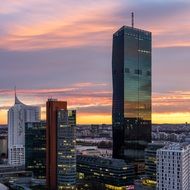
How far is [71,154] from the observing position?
68.6 metres

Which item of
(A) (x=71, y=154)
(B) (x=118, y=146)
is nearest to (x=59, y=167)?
(A) (x=71, y=154)

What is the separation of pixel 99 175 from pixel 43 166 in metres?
12.8

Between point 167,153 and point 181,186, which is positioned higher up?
point 167,153

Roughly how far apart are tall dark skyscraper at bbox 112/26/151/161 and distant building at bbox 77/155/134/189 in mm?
→ 14698

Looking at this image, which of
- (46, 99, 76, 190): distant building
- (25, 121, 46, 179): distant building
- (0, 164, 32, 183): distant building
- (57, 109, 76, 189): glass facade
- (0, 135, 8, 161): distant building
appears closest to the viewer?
(57, 109, 76, 189): glass facade

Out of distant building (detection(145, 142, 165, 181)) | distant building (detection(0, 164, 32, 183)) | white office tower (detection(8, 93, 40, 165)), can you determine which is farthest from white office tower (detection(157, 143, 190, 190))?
white office tower (detection(8, 93, 40, 165))

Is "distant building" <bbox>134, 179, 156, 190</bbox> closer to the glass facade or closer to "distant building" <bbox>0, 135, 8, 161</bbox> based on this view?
the glass facade

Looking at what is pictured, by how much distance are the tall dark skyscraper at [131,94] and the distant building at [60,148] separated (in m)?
29.8

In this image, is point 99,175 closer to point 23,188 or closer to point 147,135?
point 23,188

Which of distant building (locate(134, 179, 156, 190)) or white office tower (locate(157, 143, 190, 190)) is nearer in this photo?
white office tower (locate(157, 143, 190, 190))

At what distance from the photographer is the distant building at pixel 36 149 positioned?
88.8 m

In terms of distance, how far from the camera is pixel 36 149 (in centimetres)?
9000

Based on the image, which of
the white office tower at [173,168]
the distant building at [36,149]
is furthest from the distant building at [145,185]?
the distant building at [36,149]

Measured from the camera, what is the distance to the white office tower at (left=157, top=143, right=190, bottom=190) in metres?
52.6
